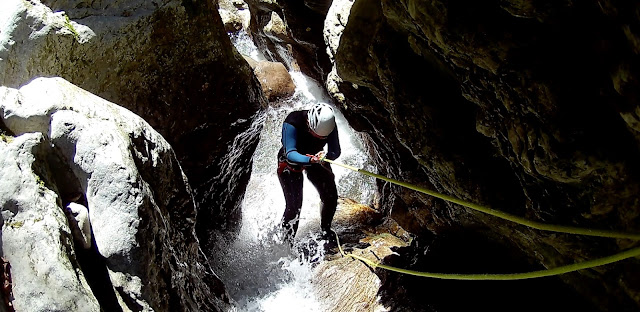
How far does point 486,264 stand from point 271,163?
420cm

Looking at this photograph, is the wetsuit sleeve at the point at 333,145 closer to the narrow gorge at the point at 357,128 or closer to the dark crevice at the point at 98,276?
the narrow gorge at the point at 357,128

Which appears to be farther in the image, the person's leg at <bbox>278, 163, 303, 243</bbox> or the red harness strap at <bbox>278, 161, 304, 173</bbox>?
the person's leg at <bbox>278, 163, 303, 243</bbox>

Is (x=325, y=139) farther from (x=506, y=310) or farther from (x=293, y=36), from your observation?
(x=293, y=36)

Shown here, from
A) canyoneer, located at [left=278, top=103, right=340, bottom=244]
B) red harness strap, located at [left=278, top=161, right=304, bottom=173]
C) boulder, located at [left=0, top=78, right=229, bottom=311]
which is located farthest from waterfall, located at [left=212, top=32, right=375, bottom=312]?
boulder, located at [left=0, top=78, right=229, bottom=311]

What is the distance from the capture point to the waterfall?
5258 mm

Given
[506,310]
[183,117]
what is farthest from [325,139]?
[506,310]

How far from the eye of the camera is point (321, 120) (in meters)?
4.51

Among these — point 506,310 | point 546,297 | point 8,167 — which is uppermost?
point 8,167

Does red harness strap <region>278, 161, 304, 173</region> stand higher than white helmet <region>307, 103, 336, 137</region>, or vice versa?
white helmet <region>307, 103, 336, 137</region>

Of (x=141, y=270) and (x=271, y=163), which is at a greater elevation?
(x=141, y=270)

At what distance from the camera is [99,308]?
2061mm

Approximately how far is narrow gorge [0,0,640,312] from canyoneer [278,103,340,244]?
28 centimetres

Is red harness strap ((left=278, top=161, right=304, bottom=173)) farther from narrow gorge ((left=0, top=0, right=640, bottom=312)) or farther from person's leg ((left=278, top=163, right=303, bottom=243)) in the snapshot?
narrow gorge ((left=0, top=0, right=640, bottom=312))

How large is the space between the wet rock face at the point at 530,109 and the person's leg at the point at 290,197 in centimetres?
204
